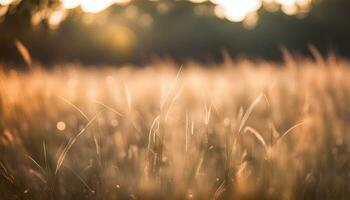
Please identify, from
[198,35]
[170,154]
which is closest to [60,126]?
[170,154]

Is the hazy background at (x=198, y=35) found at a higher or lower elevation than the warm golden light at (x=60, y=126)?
lower

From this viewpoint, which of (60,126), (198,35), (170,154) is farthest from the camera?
(198,35)

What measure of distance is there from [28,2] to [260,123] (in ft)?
6.14

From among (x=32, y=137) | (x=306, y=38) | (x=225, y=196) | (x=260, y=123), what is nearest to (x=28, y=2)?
(x=32, y=137)

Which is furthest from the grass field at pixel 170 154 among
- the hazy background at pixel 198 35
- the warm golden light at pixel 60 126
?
the hazy background at pixel 198 35

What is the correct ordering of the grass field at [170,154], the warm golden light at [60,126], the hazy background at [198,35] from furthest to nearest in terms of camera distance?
the hazy background at [198,35], the warm golden light at [60,126], the grass field at [170,154]

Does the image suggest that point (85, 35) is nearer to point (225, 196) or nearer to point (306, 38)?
point (306, 38)

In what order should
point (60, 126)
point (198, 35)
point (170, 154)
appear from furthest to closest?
point (198, 35)
point (60, 126)
point (170, 154)

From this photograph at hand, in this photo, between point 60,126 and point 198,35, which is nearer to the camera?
point 60,126

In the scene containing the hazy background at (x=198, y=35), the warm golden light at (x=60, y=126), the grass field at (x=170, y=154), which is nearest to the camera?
the grass field at (x=170, y=154)

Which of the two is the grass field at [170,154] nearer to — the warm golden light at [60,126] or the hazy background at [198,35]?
the warm golden light at [60,126]

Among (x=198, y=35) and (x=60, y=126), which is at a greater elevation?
(x=60, y=126)

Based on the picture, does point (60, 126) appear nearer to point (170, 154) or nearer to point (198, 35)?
point (170, 154)

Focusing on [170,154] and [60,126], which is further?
[60,126]
